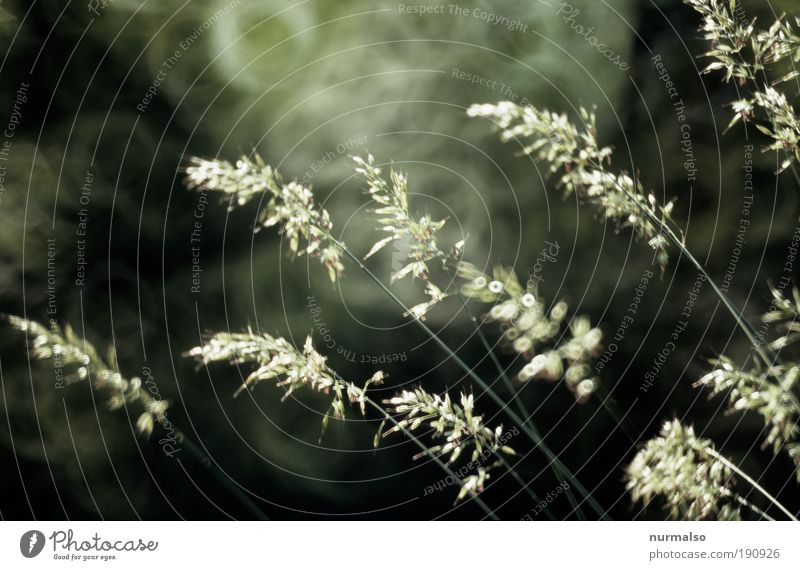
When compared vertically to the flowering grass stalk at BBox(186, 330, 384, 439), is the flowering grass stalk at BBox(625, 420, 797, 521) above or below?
below

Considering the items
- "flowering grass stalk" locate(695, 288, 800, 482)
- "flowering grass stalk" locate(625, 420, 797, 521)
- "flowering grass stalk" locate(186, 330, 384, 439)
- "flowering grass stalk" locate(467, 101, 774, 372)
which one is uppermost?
"flowering grass stalk" locate(467, 101, 774, 372)

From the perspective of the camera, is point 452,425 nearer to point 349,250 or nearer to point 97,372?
point 349,250

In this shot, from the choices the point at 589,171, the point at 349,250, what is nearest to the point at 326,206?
the point at 349,250

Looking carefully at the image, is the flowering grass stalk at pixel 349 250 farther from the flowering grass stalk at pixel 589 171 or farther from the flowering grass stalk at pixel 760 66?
the flowering grass stalk at pixel 760 66

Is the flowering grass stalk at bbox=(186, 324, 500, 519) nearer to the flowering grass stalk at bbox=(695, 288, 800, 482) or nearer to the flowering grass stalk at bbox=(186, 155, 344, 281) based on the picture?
the flowering grass stalk at bbox=(186, 155, 344, 281)

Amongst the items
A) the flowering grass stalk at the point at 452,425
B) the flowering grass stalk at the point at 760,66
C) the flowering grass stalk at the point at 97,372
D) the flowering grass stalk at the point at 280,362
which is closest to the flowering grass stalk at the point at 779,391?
the flowering grass stalk at the point at 760,66

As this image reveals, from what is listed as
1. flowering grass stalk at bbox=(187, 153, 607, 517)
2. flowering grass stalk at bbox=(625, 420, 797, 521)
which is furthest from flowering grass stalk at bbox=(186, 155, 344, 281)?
flowering grass stalk at bbox=(625, 420, 797, 521)

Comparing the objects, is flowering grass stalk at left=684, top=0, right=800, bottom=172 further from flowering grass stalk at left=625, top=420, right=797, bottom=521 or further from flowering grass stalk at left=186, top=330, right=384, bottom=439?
flowering grass stalk at left=186, top=330, right=384, bottom=439

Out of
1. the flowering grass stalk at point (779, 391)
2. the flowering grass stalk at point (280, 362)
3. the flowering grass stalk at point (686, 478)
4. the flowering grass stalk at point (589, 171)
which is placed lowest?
the flowering grass stalk at point (686, 478)
